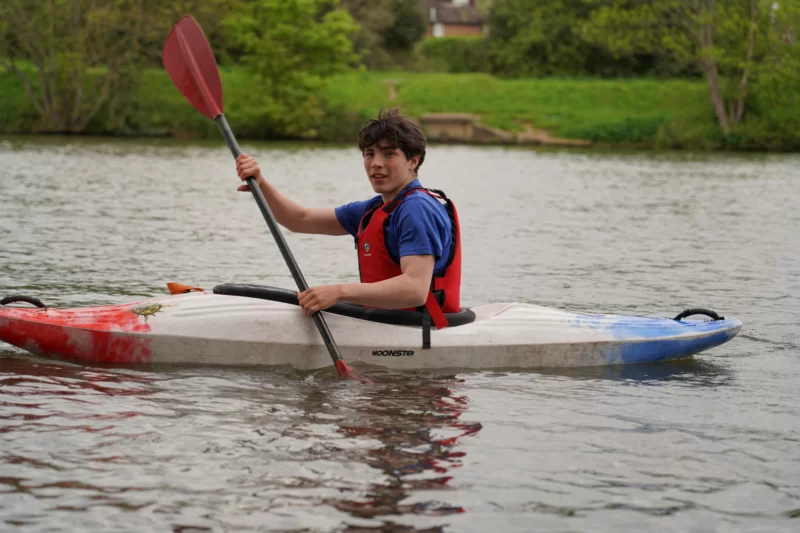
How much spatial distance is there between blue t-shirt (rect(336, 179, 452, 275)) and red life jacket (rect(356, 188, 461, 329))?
0.11 ft

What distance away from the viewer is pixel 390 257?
5.41 m

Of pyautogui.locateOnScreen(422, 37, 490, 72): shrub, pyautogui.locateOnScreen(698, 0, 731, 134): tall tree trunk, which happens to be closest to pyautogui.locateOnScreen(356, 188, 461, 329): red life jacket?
pyautogui.locateOnScreen(698, 0, 731, 134): tall tree trunk

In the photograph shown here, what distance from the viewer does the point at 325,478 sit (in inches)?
154

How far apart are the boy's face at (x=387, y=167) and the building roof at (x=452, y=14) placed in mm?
71196

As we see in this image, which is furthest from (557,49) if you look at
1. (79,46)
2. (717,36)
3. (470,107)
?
(79,46)

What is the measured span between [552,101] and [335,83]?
742cm

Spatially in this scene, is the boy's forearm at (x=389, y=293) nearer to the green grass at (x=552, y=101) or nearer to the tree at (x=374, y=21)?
the green grass at (x=552, y=101)

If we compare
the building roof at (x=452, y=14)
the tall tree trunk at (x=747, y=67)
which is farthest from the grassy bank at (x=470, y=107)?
the building roof at (x=452, y=14)

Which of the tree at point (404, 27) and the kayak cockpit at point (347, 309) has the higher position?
the tree at point (404, 27)

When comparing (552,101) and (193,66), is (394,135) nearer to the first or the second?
(193,66)

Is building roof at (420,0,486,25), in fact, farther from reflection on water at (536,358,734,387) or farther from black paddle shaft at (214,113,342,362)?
black paddle shaft at (214,113,342,362)

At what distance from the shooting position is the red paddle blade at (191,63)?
6707 millimetres

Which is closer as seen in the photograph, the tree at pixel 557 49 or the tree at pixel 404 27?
the tree at pixel 557 49

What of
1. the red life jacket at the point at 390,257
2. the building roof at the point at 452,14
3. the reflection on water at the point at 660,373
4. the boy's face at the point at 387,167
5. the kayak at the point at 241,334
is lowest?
the reflection on water at the point at 660,373
